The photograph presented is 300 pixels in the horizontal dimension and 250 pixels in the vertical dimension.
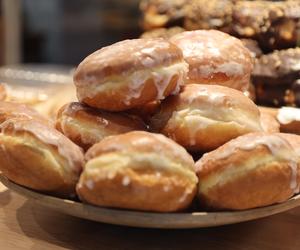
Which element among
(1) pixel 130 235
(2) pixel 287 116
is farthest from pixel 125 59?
(2) pixel 287 116

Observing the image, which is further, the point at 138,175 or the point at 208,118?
the point at 208,118

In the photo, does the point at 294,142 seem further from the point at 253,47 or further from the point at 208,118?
the point at 253,47

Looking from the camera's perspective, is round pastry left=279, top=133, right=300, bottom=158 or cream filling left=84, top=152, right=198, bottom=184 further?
round pastry left=279, top=133, right=300, bottom=158

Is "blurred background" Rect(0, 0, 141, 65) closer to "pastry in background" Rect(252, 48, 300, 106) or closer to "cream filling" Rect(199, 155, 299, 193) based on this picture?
"pastry in background" Rect(252, 48, 300, 106)

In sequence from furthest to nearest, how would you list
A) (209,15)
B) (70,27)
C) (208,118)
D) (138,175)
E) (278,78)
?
(70,27)
(209,15)
(278,78)
(208,118)
(138,175)

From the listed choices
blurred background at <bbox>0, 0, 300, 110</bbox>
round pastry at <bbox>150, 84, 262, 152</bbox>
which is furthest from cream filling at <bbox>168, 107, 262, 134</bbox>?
blurred background at <bbox>0, 0, 300, 110</bbox>

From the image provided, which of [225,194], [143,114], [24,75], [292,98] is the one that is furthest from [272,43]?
[24,75]

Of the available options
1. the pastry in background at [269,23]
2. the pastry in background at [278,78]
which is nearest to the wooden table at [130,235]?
the pastry in background at [278,78]

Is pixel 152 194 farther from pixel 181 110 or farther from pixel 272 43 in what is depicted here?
pixel 272 43
